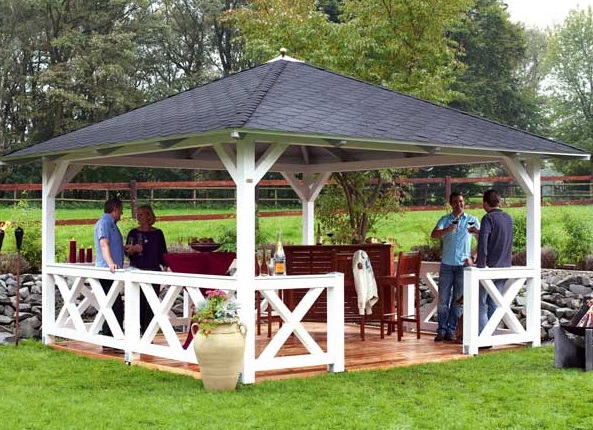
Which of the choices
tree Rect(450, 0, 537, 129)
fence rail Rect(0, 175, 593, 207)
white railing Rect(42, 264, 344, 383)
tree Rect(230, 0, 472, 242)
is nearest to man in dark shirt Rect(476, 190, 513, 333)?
white railing Rect(42, 264, 344, 383)

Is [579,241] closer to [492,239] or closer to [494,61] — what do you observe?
[492,239]

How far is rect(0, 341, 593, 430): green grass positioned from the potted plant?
0.54 ft

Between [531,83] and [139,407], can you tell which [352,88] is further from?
[531,83]

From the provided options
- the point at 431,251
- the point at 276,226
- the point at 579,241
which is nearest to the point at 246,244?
the point at 431,251

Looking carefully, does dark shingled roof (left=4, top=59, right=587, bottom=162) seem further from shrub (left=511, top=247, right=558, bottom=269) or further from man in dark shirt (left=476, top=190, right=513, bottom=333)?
shrub (left=511, top=247, right=558, bottom=269)

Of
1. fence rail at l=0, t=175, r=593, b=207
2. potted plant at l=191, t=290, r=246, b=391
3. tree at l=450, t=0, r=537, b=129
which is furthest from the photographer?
tree at l=450, t=0, r=537, b=129

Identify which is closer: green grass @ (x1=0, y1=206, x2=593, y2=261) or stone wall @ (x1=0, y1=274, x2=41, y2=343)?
stone wall @ (x1=0, y1=274, x2=41, y2=343)

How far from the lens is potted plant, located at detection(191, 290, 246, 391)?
734 cm

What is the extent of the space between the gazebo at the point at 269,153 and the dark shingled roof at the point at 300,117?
0.02 meters

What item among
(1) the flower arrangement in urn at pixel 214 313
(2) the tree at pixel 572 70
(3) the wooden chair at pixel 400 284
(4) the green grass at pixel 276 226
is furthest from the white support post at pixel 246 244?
(2) the tree at pixel 572 70

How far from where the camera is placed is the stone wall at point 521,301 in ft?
40.2

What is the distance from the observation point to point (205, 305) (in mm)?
7539

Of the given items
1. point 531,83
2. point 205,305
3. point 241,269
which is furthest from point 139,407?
point 531,83

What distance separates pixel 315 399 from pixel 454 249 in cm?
323
